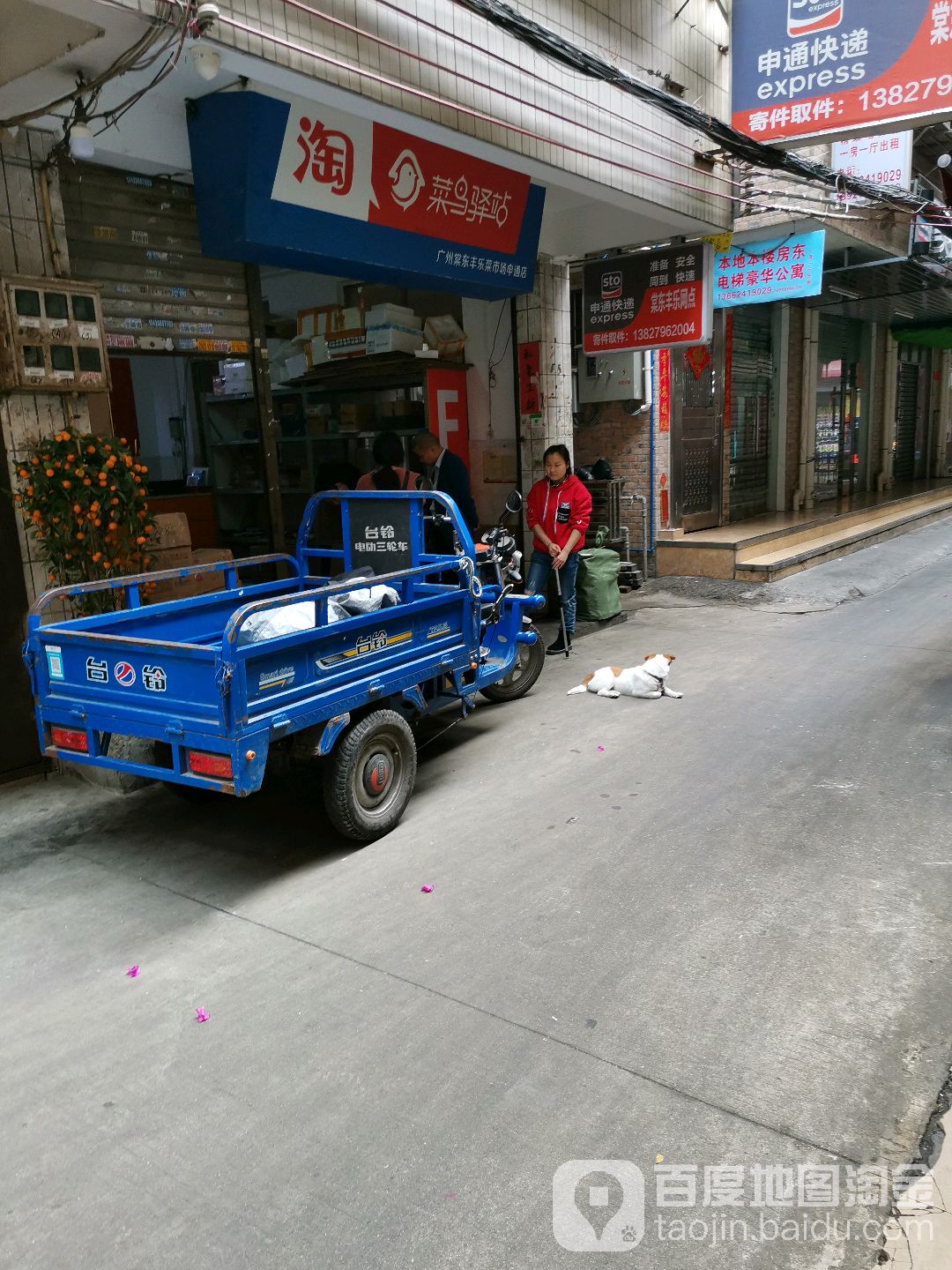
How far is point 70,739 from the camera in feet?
14.6

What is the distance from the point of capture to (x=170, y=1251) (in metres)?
2.32

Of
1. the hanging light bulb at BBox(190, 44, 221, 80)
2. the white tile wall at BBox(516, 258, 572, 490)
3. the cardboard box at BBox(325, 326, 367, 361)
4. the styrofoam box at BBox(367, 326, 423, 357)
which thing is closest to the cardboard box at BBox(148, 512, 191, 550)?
the hanging light bulb at BBox(190, 44, 221, 80)

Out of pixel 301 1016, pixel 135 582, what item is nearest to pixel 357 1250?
pixel 301 1016

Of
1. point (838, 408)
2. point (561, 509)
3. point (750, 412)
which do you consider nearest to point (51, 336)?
point (561, 509)

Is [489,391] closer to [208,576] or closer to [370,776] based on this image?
[208,576]

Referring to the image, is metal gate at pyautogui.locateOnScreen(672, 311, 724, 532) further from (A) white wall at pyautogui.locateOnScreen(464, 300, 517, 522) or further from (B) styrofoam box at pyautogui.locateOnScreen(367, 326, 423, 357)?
(B) styrofoam box at pyautogui.locateOnScreen(367, 326, 423, 357)

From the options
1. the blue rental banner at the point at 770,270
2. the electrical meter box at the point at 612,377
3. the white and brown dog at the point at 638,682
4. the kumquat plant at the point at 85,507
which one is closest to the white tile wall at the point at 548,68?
the blue rental banner at the point at 770,270

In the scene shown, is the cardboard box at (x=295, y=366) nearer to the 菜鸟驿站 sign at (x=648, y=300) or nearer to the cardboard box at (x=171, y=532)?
the 菜鸟驿站 sign at (x=648, y=300)

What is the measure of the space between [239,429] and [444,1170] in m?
7.26

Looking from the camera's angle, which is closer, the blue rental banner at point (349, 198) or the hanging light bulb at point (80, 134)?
the hanging light bulb at point (80, 134)

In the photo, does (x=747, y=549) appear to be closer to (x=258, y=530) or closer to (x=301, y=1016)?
(x=258, y=530)

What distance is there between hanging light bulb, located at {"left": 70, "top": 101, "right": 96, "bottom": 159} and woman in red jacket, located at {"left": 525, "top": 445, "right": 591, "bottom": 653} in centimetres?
428

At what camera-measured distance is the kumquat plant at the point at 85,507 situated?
525 centimetres

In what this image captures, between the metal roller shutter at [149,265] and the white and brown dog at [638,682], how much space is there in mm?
3900
